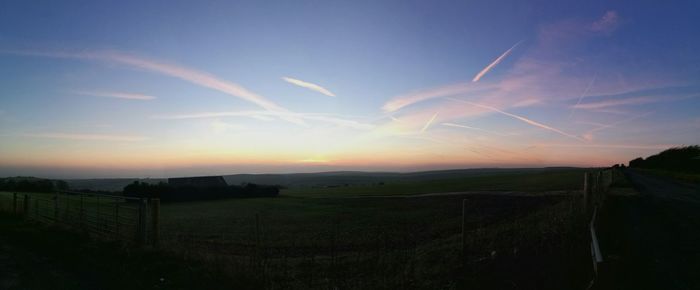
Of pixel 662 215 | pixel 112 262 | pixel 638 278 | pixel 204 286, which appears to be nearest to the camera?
pixel 638 278

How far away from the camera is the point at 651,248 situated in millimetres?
8383

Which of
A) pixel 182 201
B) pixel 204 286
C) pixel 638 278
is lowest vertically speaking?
pixel 182 201

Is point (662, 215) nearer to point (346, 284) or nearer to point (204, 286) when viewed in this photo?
point (346, 284)

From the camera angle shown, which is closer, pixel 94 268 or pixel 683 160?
pixel 94 268

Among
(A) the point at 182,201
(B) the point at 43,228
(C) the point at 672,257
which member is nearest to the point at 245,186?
(A) the point at 182,201

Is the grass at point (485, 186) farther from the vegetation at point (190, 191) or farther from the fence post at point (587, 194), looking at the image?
the fence post at point (587, 194)

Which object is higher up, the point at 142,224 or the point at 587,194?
the point at 587,194

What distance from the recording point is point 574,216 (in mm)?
10352

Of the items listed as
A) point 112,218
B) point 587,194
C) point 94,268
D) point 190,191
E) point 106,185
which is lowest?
point 106,185

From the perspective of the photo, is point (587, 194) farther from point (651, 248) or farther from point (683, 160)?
point (683, 160)

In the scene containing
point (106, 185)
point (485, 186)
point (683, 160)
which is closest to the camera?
point (485, 186)

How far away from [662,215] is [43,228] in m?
22.6

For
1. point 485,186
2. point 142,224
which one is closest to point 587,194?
point 142,224

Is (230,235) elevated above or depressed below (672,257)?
below
